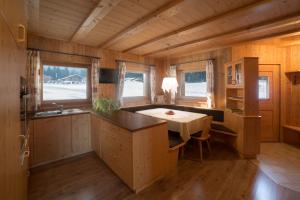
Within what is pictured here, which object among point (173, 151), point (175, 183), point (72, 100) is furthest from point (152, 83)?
point (175, 183)

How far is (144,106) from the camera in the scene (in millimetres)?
4539

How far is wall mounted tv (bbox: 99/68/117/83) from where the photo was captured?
3943 millimetres

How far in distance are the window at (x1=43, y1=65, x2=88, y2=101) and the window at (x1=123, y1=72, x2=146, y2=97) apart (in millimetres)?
1198

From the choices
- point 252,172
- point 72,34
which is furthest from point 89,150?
point 252,172

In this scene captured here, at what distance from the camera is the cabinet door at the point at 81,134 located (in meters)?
3.11

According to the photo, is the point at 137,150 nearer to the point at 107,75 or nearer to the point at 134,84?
the point at 107,75

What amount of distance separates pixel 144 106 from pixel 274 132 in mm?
3453

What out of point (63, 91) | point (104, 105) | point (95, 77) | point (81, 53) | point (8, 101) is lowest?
point (104, 105)

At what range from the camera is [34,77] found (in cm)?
294

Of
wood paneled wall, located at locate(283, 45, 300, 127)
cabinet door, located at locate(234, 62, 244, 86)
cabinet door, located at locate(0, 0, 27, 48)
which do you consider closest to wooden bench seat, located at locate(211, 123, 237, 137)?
cabinet door, located at locate(234, 62, 244, 86)

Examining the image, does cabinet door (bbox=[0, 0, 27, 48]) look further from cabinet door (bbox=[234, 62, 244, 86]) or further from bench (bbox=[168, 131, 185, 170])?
cabinet door (bbox=[234, 62, 244, 86])

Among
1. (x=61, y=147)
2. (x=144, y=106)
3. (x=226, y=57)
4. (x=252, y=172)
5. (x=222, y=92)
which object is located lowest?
(x=252, y=172)

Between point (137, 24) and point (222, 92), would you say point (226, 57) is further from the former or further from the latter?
point (137, 24)

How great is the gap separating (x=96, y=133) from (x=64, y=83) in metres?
1.46
